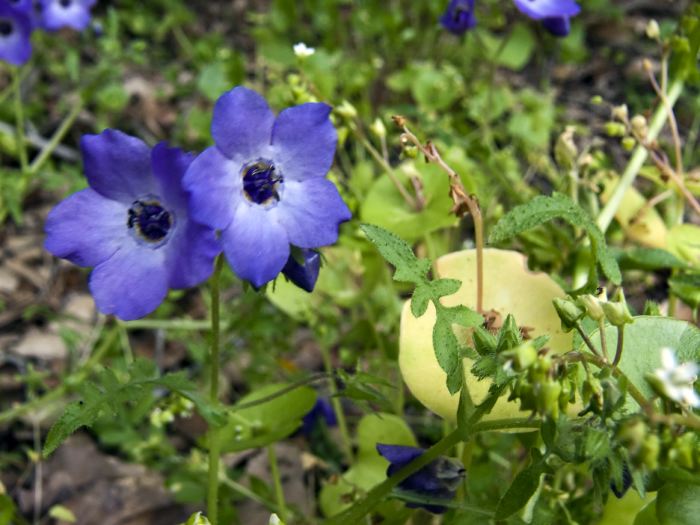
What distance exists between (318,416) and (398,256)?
3.07 feet

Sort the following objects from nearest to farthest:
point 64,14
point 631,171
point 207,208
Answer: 1. point 207,208
2. point 631,171
3. point 64,14

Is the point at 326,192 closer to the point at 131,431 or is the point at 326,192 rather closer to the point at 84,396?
the point at 84,396

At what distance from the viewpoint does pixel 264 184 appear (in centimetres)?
109

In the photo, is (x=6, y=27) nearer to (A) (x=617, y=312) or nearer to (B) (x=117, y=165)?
(B) (x=117, y=165)

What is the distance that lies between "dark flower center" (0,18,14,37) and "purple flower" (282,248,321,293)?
60.6 inches

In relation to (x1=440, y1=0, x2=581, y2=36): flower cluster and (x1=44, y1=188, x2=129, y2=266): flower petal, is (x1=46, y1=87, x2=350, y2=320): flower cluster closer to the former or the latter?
(x1=44, y1=188, x2=129, y2=266): flower petal

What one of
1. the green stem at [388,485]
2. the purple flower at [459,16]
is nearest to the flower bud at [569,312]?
the green stem at [388,485]

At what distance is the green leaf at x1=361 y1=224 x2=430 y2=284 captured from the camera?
3.24ft

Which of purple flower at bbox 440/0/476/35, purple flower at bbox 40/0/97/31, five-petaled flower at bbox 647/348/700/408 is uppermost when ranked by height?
five-petaled flower at bbox 647/348/700/408

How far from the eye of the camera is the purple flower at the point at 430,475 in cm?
114

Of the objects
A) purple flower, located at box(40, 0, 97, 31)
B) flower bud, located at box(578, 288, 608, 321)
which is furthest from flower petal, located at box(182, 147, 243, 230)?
purple flower, located at box(40, 0, 97, 31)

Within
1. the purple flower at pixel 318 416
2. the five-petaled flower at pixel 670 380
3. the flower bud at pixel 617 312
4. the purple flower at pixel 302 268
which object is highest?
the five-petaled flower at pixel 670 380

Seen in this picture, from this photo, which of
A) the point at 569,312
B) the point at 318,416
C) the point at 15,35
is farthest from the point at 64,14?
the point at 569,312

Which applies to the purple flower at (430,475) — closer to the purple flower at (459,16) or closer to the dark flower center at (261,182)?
the dark flower center at (261,182)
